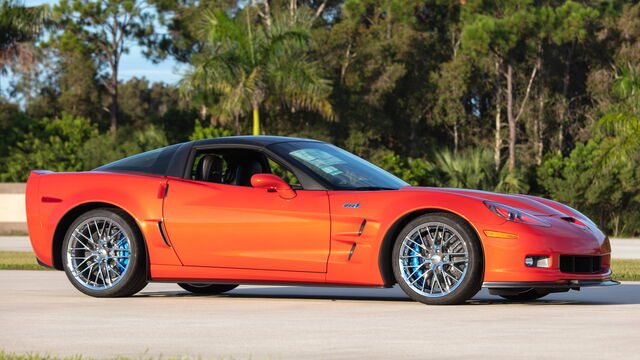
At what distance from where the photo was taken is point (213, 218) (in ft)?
29.2

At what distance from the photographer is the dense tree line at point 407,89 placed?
39.3m

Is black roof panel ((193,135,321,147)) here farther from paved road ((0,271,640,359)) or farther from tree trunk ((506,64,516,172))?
tree trunk ((506,64,516,172))

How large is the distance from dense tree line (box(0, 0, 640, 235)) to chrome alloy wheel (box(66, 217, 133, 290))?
87.6ft

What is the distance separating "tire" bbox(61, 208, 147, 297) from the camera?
9148mm

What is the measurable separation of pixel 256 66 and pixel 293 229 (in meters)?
25.0

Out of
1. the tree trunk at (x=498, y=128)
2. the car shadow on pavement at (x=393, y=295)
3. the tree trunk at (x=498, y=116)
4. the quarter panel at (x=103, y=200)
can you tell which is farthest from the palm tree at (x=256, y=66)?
the quarter panel at (x=103, y=200)

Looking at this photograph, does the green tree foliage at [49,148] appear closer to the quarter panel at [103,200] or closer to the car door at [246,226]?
the quarter panel at [103,200]

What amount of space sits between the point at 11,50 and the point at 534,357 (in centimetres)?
3380

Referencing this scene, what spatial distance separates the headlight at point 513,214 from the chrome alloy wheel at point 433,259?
0.36 metres

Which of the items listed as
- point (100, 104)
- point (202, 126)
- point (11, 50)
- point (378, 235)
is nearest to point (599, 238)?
point (378, 235)

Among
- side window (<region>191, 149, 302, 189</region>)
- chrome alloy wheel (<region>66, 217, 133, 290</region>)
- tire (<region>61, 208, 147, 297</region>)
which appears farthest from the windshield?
chrome alloy wheel (<region>66, 217, 133, 290</region>)

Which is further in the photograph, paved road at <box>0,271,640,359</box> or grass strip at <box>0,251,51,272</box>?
grass strip at <box>0,251,51,272</box>

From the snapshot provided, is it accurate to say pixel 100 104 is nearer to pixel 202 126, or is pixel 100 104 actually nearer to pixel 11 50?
pixel 202 126

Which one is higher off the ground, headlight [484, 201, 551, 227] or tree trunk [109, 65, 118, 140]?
tree trunk [109, 65, 118, 140]
